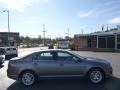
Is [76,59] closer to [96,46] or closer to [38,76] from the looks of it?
[38,76]

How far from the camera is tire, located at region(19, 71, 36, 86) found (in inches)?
436

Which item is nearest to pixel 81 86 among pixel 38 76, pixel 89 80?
pixel 89 80

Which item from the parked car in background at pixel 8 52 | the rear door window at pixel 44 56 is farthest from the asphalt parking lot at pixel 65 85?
the parked car in background at pixel 8 52

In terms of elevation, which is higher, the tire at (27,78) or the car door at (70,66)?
the car door at (70,66)

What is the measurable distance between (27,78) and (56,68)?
1314 millimetres

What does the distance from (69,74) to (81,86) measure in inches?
31.2

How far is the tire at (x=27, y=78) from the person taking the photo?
11086mm

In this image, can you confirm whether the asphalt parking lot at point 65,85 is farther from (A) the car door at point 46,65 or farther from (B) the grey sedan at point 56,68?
(A) the car door at point 46,65

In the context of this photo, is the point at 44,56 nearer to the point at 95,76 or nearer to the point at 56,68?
the point at 56,68

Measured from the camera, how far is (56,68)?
1105 centimetres

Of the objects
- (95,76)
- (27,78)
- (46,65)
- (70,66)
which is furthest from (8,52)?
(95,76)

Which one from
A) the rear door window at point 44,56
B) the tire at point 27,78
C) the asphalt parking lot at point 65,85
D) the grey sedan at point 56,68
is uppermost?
the rear door window at point 44,56

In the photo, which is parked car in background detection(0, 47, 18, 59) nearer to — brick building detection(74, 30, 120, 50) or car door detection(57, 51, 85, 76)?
car door detection(57, 51, 85, 76)

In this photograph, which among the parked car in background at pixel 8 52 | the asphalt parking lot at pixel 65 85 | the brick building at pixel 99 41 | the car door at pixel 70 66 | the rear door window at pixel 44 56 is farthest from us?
the brick building at pixel 99 41
